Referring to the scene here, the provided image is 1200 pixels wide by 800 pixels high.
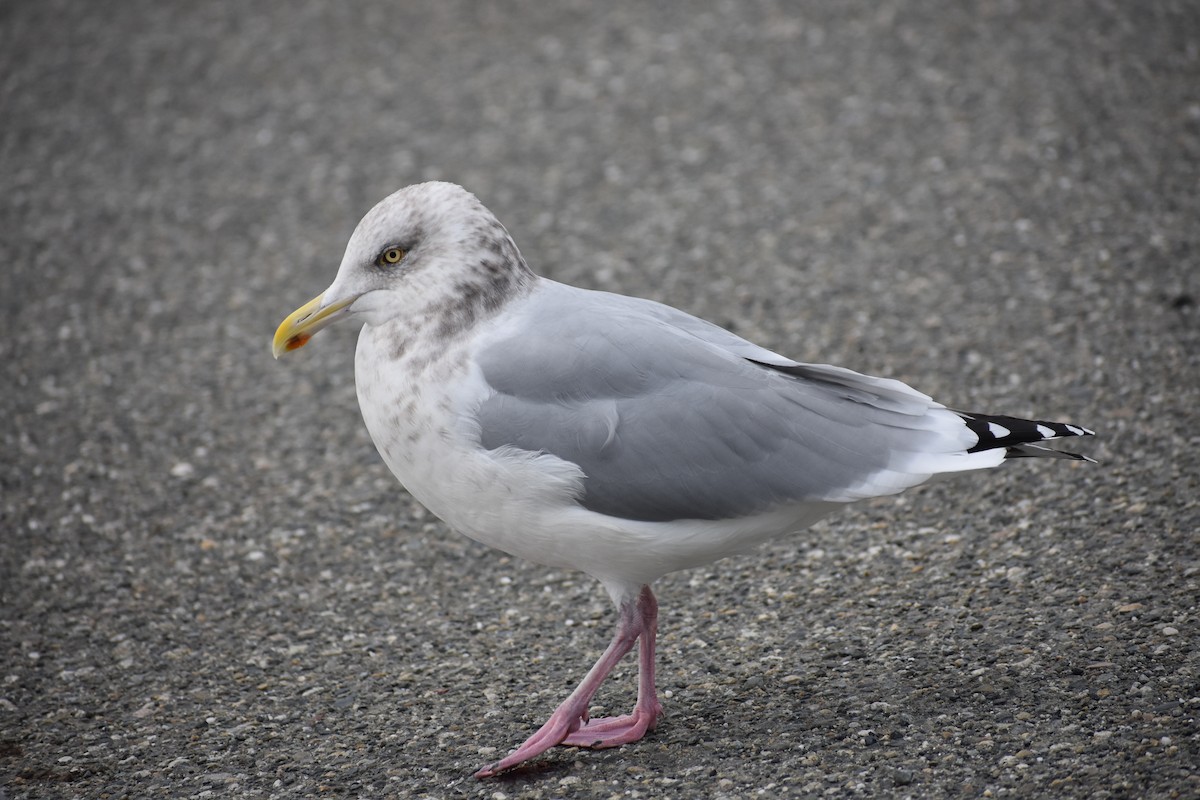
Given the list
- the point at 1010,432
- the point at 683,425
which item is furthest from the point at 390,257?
the point at 1010,432

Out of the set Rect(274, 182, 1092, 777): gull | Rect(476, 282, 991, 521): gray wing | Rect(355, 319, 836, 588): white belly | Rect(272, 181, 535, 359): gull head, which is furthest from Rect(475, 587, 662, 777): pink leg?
Rect(272, 181, 535, 359): gull head

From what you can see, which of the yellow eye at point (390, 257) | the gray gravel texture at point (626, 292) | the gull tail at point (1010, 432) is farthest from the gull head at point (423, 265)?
the gull tail at point (1010, 432)

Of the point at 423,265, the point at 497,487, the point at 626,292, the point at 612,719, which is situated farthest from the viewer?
the point at 626,292

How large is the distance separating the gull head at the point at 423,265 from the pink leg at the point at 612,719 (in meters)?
1.05

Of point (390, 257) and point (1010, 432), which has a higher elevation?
point (390, 257)

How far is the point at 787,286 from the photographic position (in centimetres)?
653

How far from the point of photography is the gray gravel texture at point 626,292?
3803 millimetres

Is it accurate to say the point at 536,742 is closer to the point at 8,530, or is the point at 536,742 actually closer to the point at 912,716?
the point at 912,716

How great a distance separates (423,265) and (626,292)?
305cm

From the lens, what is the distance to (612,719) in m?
3.86

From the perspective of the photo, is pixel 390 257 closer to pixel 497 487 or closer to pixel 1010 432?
pixel 497 487

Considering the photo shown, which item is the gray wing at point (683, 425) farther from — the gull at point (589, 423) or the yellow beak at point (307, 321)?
the yellow beak at point (307, 321)

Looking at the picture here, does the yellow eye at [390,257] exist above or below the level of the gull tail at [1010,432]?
above

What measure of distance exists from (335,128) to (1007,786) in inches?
257
